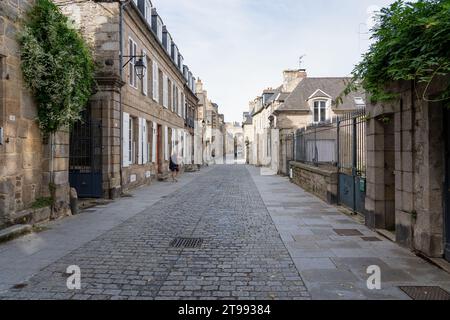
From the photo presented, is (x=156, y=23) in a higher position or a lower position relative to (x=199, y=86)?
lower

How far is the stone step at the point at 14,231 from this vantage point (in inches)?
259

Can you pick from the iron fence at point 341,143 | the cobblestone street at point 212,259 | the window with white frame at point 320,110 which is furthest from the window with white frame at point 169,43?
the cobblestone street at point 212,259

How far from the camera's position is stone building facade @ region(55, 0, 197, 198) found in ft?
41.0

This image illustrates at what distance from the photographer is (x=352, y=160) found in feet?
31.4

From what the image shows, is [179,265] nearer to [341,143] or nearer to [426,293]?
[426,293]

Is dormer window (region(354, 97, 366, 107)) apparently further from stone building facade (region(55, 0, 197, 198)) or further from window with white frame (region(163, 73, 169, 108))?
stone building facade (region(55, 0, 197, 198))

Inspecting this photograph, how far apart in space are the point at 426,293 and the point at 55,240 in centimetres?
592

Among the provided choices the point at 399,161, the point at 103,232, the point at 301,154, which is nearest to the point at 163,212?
the point at 103,232

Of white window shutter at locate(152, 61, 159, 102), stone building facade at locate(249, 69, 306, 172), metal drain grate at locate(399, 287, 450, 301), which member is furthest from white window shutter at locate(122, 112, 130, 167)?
stone building facade at locate(249, 69, 306, 172)

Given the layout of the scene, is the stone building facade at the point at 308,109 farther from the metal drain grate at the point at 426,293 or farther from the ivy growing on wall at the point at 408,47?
the metal drain grate at the point at 426,293

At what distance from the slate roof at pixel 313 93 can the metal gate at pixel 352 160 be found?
53.7ft

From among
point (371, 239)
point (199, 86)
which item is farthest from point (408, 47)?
point (199, 86)

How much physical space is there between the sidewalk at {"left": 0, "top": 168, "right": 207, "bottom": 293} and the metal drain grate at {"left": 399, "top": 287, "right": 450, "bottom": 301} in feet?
15.0
